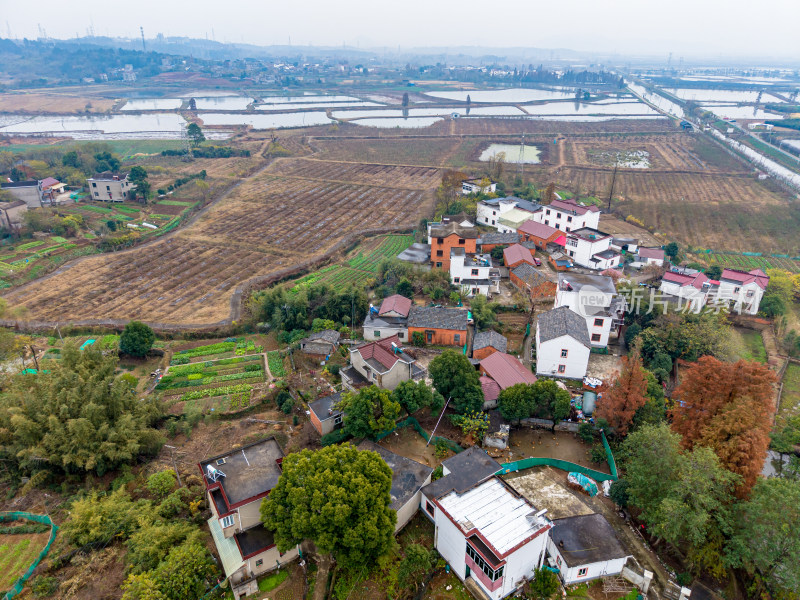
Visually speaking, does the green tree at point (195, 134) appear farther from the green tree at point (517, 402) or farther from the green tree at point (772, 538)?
the green tree at point (772, 538)

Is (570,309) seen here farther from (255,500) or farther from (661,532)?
(255,500)

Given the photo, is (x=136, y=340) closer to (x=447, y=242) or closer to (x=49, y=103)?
(x=447, y=242)

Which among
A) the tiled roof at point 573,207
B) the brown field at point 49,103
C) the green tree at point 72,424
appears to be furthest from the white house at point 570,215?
the brown field at point 49,103

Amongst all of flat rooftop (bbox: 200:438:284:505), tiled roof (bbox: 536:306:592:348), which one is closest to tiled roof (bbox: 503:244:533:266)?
tiled roof (bbox: 536:306:592:348)

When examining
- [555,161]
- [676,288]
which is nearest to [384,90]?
[555,161]

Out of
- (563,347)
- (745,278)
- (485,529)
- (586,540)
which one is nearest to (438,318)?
(563,347)
